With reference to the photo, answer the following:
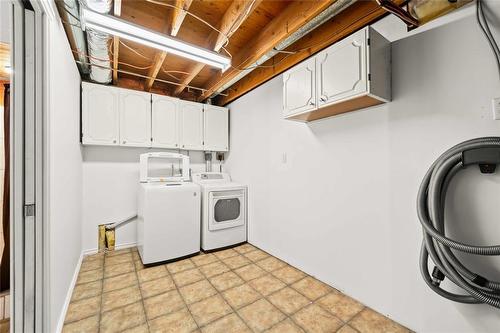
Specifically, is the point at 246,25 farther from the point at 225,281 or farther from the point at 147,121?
the point at 225,281

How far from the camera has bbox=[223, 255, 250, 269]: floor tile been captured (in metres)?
2.59

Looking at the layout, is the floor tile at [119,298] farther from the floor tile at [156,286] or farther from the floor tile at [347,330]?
the floor tile at [347,330]

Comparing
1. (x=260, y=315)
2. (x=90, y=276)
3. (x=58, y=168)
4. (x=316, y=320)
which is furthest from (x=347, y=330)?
(x=90, y=276)

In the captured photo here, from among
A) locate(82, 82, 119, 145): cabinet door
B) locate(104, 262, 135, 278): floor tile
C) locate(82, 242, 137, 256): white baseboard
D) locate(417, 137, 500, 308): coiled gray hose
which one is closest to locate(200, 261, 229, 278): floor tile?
locate(104, 262, 135, 278): floor tile

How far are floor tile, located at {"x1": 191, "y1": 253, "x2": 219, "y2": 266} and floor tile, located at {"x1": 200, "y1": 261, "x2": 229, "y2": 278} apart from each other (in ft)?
0.32

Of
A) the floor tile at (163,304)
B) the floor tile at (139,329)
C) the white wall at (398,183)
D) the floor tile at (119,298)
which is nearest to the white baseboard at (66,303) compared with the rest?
the floor tile at (119,298)

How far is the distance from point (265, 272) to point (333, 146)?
5.17 feet

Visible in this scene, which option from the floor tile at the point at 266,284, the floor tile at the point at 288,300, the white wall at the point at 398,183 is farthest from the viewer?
the floor tile at the point at 266,284

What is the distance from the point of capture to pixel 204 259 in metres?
2.77

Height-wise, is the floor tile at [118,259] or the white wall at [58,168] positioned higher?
the white wall at [58,168]

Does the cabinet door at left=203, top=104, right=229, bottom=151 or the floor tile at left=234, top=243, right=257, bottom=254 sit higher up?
the cabinet door at left=203, top=104, right=229, bottom=151

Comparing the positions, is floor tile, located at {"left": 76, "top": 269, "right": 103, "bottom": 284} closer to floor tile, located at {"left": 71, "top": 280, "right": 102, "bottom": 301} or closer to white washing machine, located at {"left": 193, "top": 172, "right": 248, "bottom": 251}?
floor tile, located at {"left": 71, "top": 280, "right": 102, "bottom": 301}

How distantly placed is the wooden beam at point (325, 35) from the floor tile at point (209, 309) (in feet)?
8.36

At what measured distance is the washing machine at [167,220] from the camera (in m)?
2.53
